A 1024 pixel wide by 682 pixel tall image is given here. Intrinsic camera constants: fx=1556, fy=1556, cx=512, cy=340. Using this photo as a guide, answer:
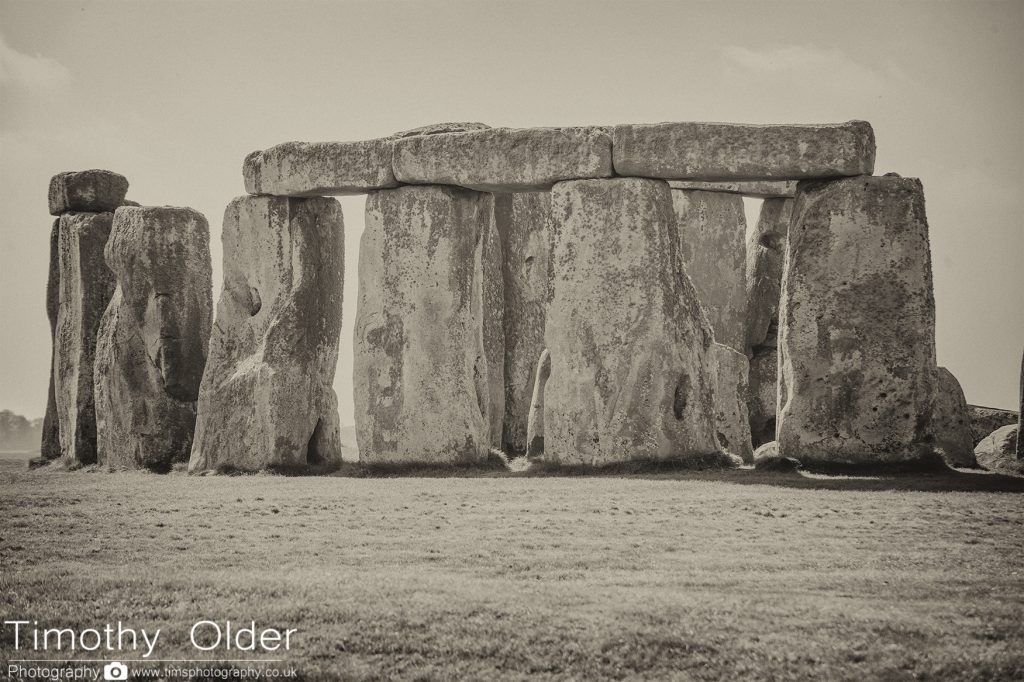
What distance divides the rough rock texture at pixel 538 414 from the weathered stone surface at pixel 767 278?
6475 millimetres

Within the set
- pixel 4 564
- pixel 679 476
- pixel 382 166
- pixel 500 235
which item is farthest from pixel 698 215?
pixel 4 564

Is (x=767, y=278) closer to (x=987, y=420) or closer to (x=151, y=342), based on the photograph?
(x=987, y=420)

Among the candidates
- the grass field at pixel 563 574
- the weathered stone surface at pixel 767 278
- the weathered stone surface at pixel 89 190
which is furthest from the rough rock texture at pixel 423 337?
the weathered stone surface at pixel 767 278

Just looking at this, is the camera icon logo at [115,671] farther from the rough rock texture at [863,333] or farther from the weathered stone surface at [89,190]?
the weathered stone surface at [89,190]

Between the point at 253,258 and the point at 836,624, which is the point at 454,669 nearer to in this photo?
the point at 836,624

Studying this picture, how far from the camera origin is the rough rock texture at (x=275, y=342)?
21016mm

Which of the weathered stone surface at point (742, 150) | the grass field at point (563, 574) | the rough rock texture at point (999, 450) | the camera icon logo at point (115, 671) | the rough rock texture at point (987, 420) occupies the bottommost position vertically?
the camera icon logo at point (115, 671)

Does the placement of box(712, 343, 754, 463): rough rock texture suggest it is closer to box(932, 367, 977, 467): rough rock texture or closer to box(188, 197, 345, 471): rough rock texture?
box(932, 367, 977, 467): rough rock texture

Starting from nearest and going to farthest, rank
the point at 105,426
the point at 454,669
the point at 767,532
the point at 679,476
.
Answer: the point at 454,669 → the point at 767,532 → the point at 679,476 → the point at 105,426

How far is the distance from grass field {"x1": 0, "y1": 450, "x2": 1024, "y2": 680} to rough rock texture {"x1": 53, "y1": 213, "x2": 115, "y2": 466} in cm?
639

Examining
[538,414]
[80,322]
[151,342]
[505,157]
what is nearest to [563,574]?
[538,414]

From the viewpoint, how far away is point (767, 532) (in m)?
14.1

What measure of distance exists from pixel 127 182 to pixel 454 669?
16028 millimetres

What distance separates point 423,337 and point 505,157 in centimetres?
262
